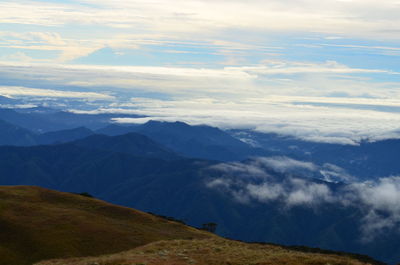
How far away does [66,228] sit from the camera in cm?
11862

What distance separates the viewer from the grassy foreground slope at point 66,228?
107506mm

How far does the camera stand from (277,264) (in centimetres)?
6519

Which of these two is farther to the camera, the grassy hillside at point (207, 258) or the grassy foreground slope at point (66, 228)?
the grassy foreground slope at point (66, 228)

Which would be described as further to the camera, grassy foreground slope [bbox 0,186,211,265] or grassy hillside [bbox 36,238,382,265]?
grassy foreground slope [bbox 0,186,211,265]

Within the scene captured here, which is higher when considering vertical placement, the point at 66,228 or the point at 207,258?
the point at 207,258

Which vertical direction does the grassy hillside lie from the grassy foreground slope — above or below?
above

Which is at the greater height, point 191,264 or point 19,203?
point 191,264

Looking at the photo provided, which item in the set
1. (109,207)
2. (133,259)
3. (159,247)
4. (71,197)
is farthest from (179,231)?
(133,259)

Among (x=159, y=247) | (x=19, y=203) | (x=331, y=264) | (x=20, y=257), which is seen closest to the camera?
(x=331, y=264)

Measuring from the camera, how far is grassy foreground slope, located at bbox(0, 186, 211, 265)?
108 metres

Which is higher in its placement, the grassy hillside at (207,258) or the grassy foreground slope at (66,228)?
the grassy hillside at (207,258)

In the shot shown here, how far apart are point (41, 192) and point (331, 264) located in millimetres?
111473

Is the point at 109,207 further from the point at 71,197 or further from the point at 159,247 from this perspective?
the point at 159,247

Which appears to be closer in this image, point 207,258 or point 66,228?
point 207,258
